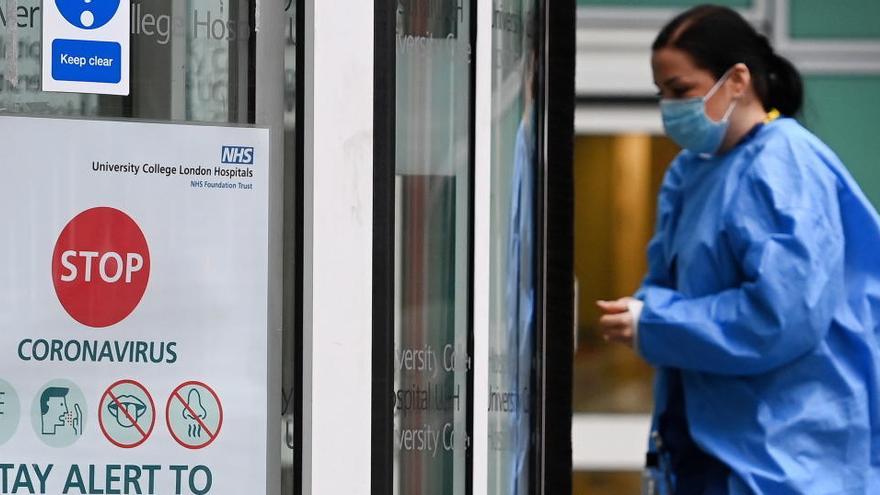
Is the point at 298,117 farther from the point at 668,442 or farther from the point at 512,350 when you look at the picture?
the point at 668,442

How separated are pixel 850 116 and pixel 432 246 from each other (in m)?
4.11

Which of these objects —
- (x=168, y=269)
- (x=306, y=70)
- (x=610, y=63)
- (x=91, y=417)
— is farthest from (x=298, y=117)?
(x=610, y=63)

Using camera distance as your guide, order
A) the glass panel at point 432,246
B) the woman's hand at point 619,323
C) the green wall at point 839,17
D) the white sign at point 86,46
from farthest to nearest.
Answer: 1. the green wall at point 839,17
2. the woman's hand at point 619,323
3. the glass panel at point 432,246
4. the white sign at point 86,46

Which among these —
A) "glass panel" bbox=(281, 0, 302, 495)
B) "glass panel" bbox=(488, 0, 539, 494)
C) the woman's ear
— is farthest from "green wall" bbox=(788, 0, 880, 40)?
"glass panel" bbox=(281, 0, 302, 495)

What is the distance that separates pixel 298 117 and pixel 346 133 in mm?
50

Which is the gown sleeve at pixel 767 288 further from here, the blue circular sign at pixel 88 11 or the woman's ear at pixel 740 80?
the blue circular sign at pixel 88 11

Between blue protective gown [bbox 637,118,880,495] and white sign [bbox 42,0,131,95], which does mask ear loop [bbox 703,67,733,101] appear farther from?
white sign [bbox 42,0,131,95]

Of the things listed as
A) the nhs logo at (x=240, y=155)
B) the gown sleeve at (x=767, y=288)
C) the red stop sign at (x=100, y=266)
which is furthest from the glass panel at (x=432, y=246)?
the gown sleeve at (x=767, y=288)

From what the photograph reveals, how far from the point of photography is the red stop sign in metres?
1.38

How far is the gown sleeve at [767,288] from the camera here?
106 inches

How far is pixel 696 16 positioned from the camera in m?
3.04

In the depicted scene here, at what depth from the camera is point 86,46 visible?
4.54 feet

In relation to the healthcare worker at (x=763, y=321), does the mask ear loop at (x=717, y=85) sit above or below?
above

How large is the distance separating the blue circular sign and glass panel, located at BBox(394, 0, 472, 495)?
284 mm
